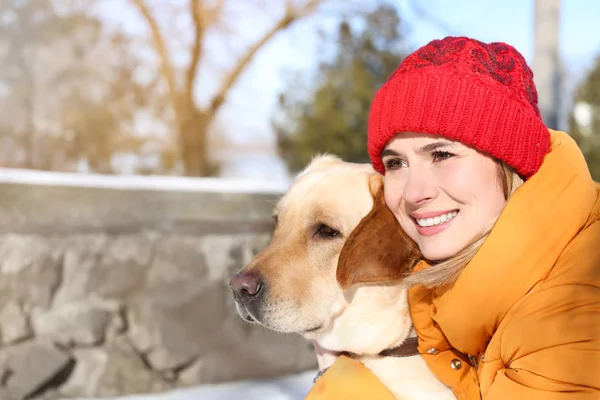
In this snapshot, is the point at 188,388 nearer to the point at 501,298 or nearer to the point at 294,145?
the point at 501,298

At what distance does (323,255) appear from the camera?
7.19 feet

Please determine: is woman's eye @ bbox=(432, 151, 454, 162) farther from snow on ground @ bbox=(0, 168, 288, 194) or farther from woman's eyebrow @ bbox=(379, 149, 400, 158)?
snow on ground @ bbox=(0, 168, 288, 194)

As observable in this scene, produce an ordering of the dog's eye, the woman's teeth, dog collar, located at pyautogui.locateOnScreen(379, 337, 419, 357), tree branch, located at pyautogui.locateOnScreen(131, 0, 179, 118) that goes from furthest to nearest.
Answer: tree branch, located at pyautogui.locateOnScreen(131, 0, 179, 118) < the dog's eye < dog collar, located at pyautogui.locateOnScreen(379, 337, 419, 357) < the woman's teeth

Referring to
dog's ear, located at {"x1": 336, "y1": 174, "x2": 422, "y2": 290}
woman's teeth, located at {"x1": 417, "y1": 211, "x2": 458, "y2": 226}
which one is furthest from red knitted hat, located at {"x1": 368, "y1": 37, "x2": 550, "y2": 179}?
dog's ear, located at {"x1": 336, "y1": 174, "x2": 422, "y2": 290}

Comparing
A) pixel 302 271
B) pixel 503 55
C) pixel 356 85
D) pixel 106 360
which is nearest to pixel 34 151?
pixel 106 360

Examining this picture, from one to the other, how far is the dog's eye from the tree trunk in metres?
4.24

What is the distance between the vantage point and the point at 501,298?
1.58 m

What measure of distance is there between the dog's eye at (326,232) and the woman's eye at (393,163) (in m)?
0.34

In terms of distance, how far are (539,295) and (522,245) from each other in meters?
0.14

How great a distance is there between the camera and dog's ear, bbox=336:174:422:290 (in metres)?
1.97

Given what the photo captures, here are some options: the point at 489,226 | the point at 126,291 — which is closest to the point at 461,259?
the point at 489,226

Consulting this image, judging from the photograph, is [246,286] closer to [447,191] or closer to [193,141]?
[447,191]

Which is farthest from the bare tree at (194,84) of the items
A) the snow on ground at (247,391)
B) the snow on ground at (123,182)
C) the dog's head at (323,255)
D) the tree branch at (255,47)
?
the dog's head at (323,255)

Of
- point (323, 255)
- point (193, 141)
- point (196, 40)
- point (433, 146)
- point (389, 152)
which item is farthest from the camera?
point (196, 40)
